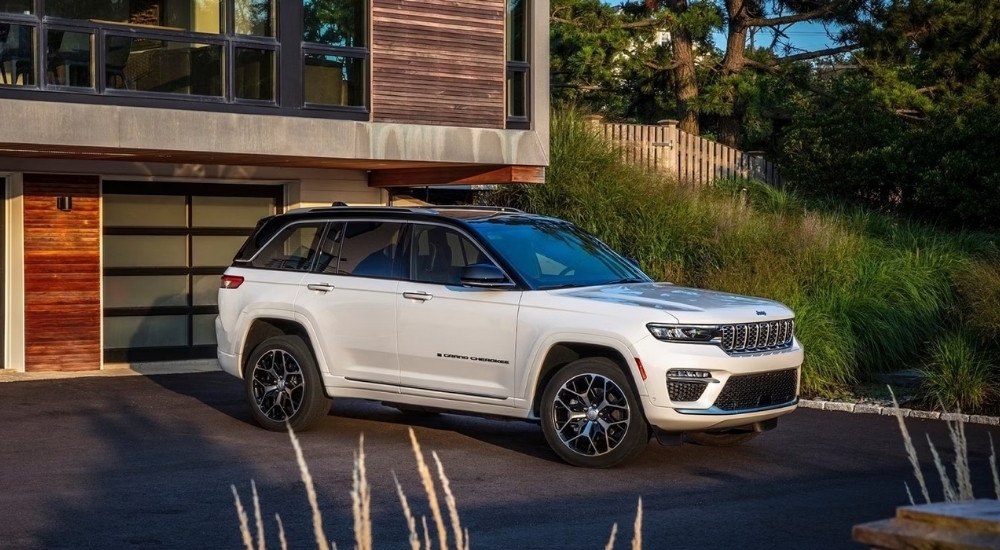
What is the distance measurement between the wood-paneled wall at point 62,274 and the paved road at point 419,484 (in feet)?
11.5

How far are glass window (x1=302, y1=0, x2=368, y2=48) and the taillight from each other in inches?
188

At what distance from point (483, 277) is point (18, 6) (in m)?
7.32

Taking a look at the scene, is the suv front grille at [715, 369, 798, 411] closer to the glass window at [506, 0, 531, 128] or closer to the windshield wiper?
the windshield wiper

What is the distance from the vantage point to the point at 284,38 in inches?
631

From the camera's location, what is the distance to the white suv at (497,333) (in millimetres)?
9617

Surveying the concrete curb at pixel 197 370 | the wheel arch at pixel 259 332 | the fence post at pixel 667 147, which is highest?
the fence post at pixel 667 147

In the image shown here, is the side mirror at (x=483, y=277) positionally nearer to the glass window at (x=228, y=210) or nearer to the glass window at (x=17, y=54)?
the glass window at (x=17, y=54)

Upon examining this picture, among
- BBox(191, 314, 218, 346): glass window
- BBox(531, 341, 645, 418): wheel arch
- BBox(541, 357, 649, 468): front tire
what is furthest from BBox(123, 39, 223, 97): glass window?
BBox(541, 357, 649, 468): front tire

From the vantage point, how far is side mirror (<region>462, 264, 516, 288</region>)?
10234 millimetres

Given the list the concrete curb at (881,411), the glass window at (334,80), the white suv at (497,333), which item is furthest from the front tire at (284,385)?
the glass window at (334,80)

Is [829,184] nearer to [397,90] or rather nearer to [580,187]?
[580,187]

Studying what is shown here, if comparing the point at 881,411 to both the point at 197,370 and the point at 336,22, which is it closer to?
the point at 336,22

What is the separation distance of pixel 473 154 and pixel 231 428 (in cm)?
602

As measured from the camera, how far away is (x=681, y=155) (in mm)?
23953
